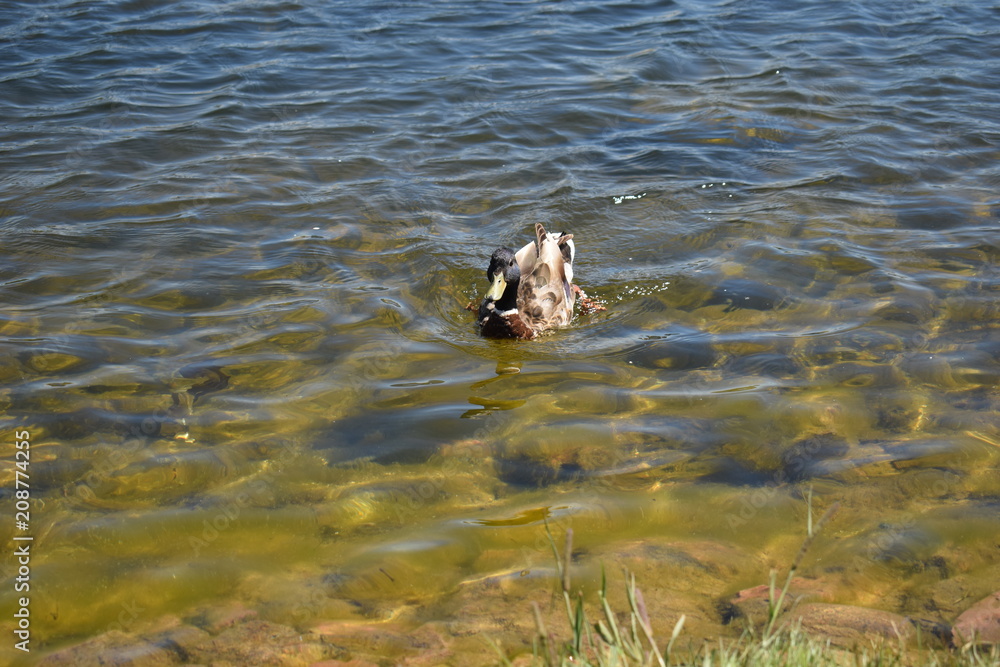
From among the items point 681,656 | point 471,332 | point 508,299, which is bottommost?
point 471,332

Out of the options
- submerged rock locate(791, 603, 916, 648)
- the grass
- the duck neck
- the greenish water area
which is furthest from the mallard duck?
the grass

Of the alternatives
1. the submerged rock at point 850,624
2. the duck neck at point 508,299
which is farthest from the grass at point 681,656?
the duck neck at point 508,299

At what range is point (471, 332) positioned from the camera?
6.46 meters

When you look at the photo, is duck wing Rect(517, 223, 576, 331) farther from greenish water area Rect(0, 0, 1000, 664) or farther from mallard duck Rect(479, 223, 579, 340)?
greenish water area Rect(0, 0, 1000, 664)

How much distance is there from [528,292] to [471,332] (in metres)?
0.55

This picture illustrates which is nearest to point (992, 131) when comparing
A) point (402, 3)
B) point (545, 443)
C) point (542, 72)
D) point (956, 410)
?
point (542, 72)

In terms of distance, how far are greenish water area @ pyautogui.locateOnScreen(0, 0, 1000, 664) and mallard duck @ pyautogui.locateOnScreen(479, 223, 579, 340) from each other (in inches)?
8.6

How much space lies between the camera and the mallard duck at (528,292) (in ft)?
21.0

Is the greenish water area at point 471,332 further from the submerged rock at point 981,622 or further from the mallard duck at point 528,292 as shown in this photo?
the mallard duck at point 528,292

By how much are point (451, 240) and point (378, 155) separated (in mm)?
2023

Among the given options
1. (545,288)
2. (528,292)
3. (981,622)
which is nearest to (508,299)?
(528,292)

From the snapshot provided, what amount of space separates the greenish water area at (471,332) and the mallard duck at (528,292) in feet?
0.71

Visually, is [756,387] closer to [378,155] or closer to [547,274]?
[547,274]

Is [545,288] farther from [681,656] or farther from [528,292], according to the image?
[681,656]
